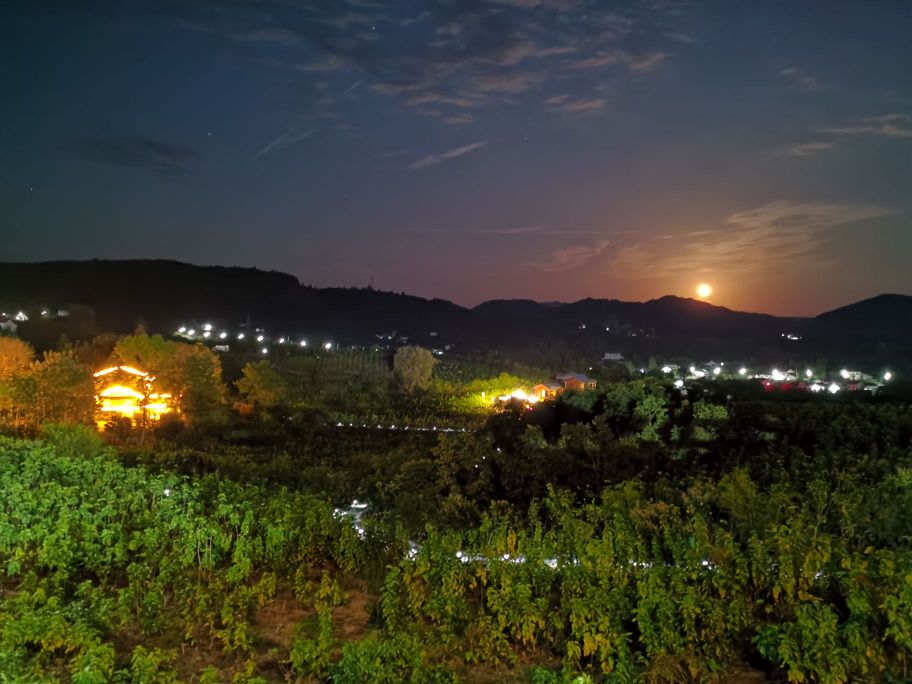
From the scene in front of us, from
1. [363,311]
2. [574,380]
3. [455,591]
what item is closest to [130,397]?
[455,591]

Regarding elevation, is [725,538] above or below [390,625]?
above

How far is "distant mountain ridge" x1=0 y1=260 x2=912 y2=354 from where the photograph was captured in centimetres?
7388

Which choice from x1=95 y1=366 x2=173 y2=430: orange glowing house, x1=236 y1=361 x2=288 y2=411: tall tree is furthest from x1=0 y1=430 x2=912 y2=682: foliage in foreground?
x1=236 y1=361 x2=288 y2=411: tall tree

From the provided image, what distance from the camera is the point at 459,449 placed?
407 inches


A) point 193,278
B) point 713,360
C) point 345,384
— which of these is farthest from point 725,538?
point 193,278

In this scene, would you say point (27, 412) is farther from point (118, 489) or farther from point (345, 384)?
point (345, 384)

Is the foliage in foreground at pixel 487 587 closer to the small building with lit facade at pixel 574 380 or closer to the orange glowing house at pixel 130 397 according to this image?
the orange glowing house at pixel 130 397

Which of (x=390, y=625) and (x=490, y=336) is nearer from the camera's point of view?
(x=390, y=625)

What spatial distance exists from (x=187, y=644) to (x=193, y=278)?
95721 millimetres

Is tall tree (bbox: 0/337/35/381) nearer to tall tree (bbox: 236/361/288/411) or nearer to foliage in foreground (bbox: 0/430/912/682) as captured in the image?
tall tree (bbox: 236/361/288/411)

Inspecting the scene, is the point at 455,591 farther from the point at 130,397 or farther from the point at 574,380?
the point at 574,380

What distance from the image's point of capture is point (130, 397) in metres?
21.1

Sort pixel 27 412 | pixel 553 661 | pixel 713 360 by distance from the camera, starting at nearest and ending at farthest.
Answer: pixel 553 661, pixel 27 412, pixel 713 360

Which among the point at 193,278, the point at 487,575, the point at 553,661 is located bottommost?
the point at 553,661
